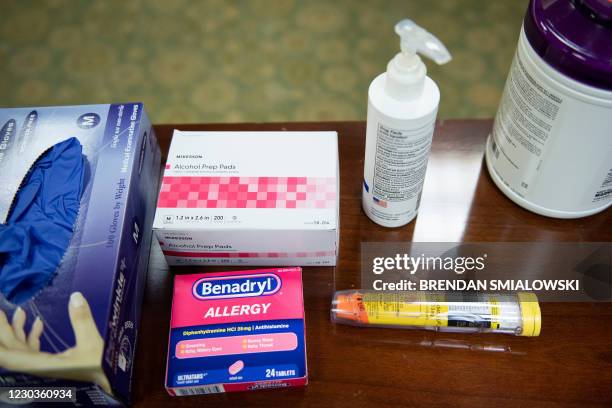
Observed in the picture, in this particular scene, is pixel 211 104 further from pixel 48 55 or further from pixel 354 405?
pixel 354 405

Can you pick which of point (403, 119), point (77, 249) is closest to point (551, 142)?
point (403, 119)

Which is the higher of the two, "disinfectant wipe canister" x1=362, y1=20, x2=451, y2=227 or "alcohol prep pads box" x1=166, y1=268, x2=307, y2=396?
"disinfectant wipe canister" x1=362, y1=20, x2=451, y2=227

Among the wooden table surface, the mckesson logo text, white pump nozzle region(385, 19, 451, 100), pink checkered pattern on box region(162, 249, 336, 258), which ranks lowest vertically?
the wooden table surface

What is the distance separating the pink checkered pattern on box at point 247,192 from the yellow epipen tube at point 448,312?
108 millimetres

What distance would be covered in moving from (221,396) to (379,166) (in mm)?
265

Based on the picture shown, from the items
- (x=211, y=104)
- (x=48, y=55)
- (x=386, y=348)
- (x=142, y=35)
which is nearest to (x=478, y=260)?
(x=386, y=348)

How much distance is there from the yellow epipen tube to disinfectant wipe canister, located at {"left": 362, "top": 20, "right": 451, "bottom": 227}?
10 cm

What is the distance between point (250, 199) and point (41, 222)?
0.19m

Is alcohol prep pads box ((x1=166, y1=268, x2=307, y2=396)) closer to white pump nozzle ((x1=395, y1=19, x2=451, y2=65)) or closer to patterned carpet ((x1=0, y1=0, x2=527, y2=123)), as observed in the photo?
white pump nozzle ((x1=395, y1=19, x2=451, y2=65))

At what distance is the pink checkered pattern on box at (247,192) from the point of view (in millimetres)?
560

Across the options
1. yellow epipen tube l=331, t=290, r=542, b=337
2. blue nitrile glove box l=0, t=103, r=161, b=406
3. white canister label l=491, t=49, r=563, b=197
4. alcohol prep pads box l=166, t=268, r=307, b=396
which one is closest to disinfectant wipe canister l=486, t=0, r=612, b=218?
white canister label l=491, t=49, r=563, b=197

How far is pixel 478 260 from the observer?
0.61 m

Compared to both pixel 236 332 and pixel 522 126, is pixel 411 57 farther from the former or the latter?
pixel 236 332

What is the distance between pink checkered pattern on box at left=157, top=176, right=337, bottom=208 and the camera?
22.1 inches
